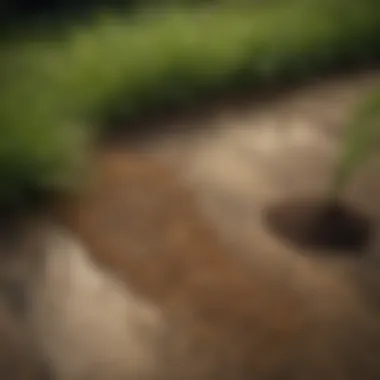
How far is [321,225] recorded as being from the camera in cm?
238

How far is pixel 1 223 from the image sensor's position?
2.33 m

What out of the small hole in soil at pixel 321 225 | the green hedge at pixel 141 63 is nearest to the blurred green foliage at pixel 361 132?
the small hole in soil at pixel 321 225

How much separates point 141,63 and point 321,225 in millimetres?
1120

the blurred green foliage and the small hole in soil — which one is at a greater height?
the blurred green foliage

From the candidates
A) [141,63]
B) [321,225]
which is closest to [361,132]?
[321,225]

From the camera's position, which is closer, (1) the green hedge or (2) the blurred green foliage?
(2) the blurred green foliage

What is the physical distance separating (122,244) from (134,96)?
2.87 ft

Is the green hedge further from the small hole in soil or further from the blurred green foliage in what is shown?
the blurred green foliage

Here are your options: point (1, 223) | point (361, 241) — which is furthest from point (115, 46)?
point (361, 241)

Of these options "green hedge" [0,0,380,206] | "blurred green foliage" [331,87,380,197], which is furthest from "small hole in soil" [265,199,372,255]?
"green hedge" [0,0,380,206]

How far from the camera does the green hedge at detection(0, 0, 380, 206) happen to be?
8.18 ft

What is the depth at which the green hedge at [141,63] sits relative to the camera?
249 centimetres

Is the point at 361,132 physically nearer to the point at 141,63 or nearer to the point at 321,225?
the point at 321,225

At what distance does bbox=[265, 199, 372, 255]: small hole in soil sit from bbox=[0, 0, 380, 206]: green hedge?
2.18 ft
